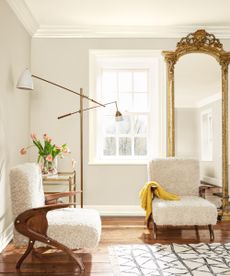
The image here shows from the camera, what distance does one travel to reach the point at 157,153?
18.1 feet

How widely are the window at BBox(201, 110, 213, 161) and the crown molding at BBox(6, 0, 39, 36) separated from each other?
264cm

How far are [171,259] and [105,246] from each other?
0.78 m

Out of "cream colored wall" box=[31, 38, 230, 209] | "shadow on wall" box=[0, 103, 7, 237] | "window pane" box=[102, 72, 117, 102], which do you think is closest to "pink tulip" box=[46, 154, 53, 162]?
"shadow on wall" box=[0, 103, 7, 237]

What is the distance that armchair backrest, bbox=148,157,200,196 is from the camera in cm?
464

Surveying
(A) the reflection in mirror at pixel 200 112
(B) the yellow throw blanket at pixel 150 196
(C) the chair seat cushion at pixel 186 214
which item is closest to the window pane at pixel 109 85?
(A) the reflection in mirror at pixel 200 112

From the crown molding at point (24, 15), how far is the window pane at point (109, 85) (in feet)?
3.94

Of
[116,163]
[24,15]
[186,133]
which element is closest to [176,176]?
[186,133]

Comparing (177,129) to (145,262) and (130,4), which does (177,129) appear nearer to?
(130,4)

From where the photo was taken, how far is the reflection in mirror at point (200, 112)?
209 inches

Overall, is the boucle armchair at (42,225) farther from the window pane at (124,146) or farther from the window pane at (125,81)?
the window pane at (125,81)

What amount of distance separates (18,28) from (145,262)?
10.4 feet

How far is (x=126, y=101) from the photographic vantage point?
5660 millimetres

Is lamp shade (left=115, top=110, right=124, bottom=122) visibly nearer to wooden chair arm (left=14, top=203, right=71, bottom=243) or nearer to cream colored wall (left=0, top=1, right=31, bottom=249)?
cream colored wall (left=0, top=1, right=31, bottom=249)

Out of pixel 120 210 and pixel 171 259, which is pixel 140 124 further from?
pixel 171 259
